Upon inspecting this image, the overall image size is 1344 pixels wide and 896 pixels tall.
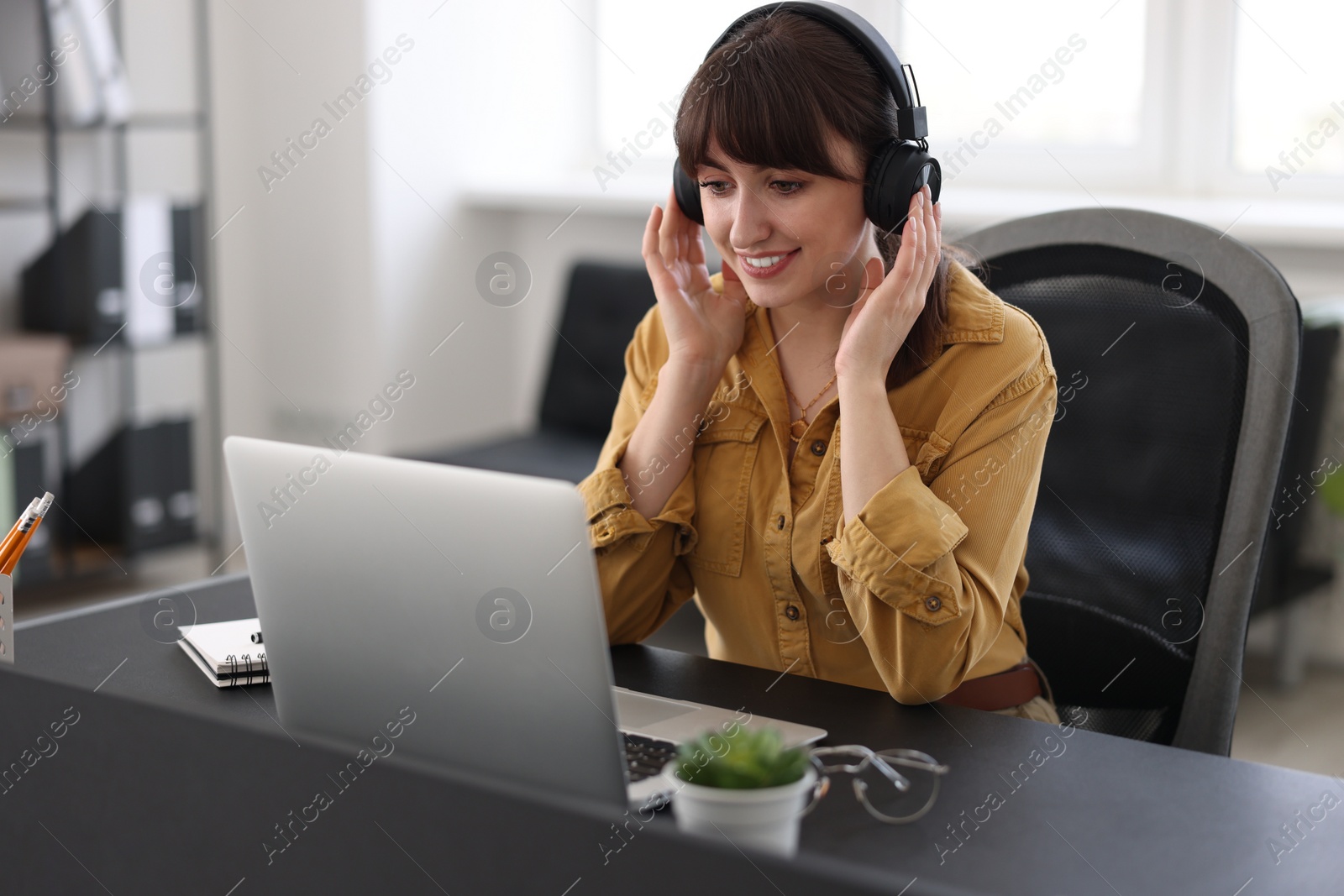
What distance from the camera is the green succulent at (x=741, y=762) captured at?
0.73 meters

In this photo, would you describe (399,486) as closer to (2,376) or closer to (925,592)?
(925,592)

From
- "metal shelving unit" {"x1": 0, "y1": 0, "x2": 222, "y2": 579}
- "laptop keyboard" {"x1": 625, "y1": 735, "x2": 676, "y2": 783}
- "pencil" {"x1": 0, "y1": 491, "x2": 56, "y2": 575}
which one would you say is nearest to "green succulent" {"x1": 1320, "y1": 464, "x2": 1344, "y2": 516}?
"laptop keyboard" {"x1": 625, "y1": 735, "x2": 676, "y2": 783}

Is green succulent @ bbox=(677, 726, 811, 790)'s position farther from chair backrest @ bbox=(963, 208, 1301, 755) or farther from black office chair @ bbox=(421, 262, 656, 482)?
black office chair @ bbox=(421, 262, 656, 482)

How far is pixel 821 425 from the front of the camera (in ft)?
4.21

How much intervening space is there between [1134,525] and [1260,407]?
0.16 meters

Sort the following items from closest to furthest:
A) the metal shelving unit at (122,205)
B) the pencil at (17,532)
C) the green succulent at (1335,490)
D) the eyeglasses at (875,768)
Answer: the eyeglasses at (875,768)
the pencil at (17,532)
the green succulent at (1335,490)
the metal shelving unit at (122,205)

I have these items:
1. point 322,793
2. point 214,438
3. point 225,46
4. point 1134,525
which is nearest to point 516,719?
point 322,793

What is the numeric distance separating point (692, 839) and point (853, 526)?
1.67 ft

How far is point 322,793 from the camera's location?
0.77 metres

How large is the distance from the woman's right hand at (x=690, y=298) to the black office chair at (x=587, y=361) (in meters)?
1.71

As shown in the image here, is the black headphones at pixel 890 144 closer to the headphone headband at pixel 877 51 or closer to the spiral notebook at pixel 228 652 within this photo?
the headphone headband at pixel 877 51

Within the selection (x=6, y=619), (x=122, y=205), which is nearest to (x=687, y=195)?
(x=6, y=619)

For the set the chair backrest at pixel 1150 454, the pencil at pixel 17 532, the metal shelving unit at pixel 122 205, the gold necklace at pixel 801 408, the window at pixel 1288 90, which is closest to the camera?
the pencil at pixel 17 532

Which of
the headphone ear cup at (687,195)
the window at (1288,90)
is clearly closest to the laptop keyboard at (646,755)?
the headphone ear cup at (687,195)
